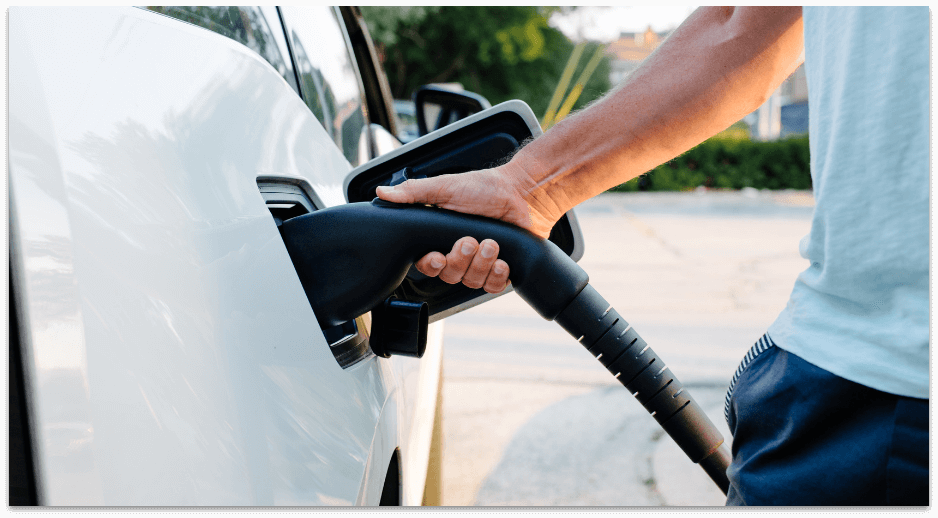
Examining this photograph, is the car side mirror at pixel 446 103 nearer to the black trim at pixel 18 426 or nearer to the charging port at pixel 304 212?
the charging port at pixel 304 212

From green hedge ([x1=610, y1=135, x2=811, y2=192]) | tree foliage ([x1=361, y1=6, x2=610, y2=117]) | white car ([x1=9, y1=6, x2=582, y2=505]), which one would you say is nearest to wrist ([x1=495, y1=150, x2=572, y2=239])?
white car ([x1=9, y1=6, x2=582, y2=505])

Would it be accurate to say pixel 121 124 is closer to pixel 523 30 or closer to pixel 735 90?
pixel 735 90

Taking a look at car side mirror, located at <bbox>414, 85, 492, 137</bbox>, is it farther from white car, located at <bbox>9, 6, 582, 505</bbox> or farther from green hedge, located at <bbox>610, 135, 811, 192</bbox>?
green hedge, located at <bbox>610, 135, 811, 192</bbox>

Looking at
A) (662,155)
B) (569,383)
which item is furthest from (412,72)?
(662,155)

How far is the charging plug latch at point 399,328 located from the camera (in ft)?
3.51

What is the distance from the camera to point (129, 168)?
0.77 m

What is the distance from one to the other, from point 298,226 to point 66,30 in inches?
13.6

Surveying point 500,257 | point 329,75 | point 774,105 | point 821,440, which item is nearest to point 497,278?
point 500,257

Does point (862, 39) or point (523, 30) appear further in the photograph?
point (523, 30)

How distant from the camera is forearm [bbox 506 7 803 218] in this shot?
100 centimetres

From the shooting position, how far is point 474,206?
3.66 ft

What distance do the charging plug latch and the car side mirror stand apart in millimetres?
1506

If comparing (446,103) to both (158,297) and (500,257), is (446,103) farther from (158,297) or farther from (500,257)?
(158,297)

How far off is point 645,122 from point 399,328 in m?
0.47
